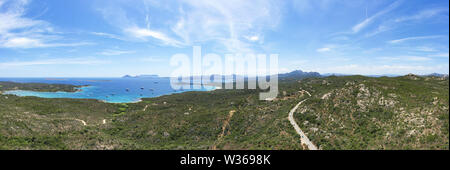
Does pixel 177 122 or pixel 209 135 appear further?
pixel 177 122

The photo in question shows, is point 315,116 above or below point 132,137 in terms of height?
above
